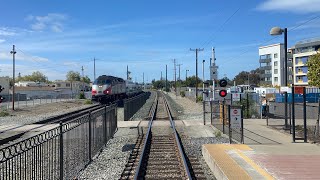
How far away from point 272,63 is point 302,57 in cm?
2609

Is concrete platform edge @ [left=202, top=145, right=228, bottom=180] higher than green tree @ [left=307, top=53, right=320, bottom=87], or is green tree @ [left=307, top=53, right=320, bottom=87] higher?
green tree @ [left=307, top=53, right=320, bottom=87]

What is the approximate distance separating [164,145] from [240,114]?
3313 millimetres

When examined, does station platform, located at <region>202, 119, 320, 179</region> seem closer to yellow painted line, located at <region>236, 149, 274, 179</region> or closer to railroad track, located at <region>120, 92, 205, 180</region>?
yellow painted line, located at <region>236, 149, 274, 179</region>

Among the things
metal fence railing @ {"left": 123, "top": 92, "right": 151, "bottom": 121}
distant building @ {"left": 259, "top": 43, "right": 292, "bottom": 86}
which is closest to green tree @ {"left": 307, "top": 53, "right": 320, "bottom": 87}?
metal fence railing @ {"left": 123, "top": 92, "right": 151, "bottom": 121}

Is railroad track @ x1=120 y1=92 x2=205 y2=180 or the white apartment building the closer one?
railroad track @ x1=120 y1=92 x2=205 y2=180

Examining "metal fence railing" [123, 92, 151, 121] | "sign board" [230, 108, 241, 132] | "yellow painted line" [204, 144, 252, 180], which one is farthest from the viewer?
"metal fence railing" [123, 92, 151, 121]

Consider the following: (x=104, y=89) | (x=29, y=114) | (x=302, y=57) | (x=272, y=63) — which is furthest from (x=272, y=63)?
(x=29, y=114)

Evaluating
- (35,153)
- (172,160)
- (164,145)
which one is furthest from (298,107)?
(35,153)

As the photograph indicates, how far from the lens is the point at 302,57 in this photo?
372ft

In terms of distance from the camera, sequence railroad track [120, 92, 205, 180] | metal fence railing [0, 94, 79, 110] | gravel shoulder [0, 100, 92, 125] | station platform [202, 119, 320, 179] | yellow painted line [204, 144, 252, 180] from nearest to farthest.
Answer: yellow painted line [204, 144, 252, 180]
station platform [202, 119, 320, 179]
railroad track [120, 92, 205, 180]
gravel shoulder [0, 100, 92, 125]
metal fence railing [0, 94, 79, 110]

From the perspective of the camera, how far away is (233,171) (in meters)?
9.62

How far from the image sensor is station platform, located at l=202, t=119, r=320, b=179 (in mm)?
9406

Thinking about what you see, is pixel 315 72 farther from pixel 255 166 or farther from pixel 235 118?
pixel 255 166

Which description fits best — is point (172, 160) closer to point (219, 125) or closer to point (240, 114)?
point (240, 114)
